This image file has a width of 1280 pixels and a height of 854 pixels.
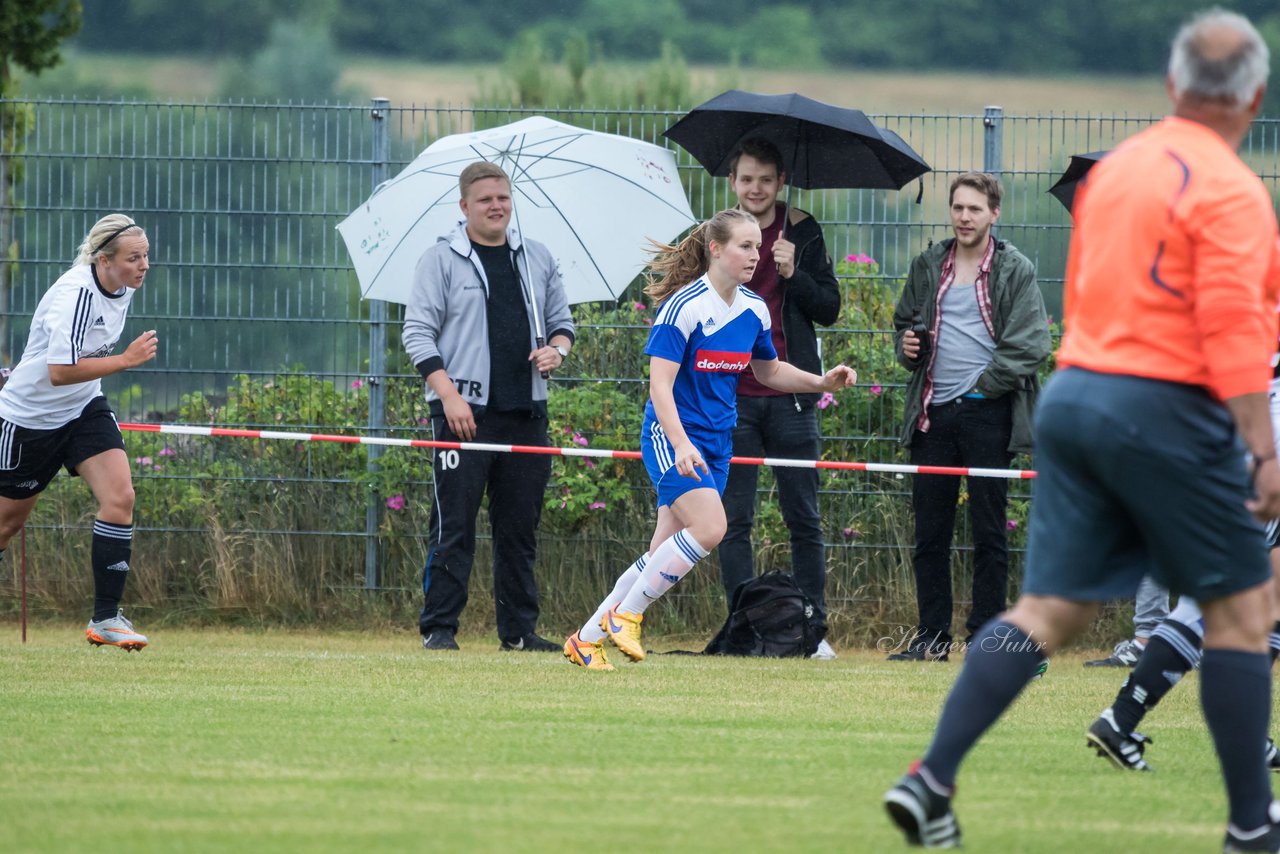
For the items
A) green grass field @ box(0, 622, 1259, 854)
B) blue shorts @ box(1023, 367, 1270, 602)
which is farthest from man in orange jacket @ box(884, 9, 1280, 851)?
green grass field @ box(0, 622, 1259, 854)

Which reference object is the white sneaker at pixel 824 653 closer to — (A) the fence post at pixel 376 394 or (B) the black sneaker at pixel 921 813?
(A) the fence post at pixel 376 394

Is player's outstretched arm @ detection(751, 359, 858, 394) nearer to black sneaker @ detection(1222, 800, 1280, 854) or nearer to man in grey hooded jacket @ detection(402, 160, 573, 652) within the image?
man in grey hooded jacket @ detection(402, 160, 573, 652)

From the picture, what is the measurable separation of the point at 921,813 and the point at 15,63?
1056 cm

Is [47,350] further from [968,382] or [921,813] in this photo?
[921,813]

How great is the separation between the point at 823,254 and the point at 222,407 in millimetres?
3516

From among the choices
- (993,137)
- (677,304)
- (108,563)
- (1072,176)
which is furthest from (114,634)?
(993,137)

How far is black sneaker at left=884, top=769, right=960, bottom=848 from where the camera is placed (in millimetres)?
3967

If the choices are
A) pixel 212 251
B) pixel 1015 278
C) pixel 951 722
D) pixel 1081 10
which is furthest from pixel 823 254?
pixel 1081 10

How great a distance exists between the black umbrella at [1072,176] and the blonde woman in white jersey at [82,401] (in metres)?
4.40

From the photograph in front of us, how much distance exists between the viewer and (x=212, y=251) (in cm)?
1031

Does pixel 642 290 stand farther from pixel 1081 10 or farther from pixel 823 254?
pixel 1081 10

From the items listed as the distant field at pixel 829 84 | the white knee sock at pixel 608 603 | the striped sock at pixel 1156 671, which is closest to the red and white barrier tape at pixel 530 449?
the white knee sock at pixel 608 603

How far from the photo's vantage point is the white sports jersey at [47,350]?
811cm

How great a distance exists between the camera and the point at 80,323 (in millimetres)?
8078
